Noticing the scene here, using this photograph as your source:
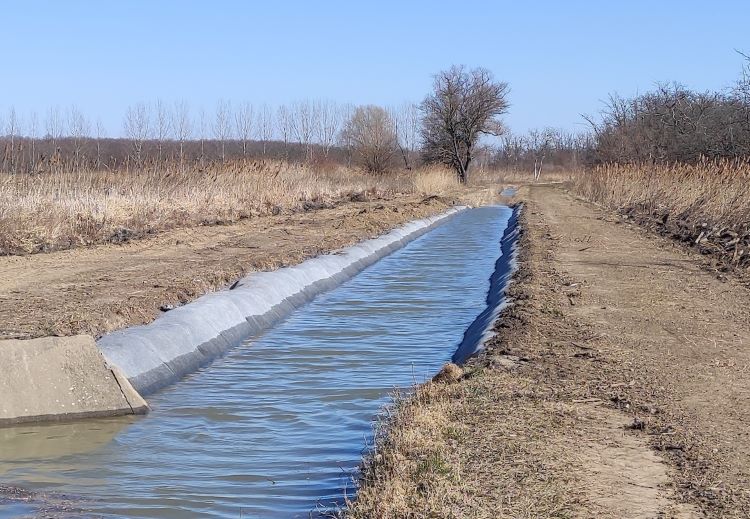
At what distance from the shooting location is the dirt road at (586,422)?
4727 millimetres

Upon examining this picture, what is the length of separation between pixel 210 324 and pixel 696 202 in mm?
15228

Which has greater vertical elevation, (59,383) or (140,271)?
(140,271)

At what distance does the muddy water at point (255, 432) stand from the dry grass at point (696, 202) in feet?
22.2

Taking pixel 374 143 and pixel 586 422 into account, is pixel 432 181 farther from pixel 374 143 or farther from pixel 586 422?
pixel 586 422

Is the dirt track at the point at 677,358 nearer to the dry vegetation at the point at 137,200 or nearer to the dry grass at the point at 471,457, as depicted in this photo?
the dry grass at the point at 471,457

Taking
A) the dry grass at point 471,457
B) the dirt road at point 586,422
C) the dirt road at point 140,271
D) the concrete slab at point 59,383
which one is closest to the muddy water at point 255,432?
the concrete slab at point 59,383

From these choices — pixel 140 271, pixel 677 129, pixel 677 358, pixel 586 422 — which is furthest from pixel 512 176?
pixel 586 422

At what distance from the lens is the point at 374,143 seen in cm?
5281

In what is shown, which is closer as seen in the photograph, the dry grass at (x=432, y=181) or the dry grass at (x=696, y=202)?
the dry grass at (x=696, y=202)

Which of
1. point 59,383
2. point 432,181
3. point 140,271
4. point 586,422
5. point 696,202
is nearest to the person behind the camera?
point 586,422

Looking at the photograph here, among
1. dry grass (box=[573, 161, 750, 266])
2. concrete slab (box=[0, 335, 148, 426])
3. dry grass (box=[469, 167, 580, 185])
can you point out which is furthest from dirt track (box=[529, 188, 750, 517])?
dry grass (box=[469, 167, 580, 185])

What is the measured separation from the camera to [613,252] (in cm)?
1820

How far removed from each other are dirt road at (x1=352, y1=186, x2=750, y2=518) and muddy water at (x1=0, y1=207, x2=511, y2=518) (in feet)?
2.53

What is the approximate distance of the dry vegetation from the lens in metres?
17.6
